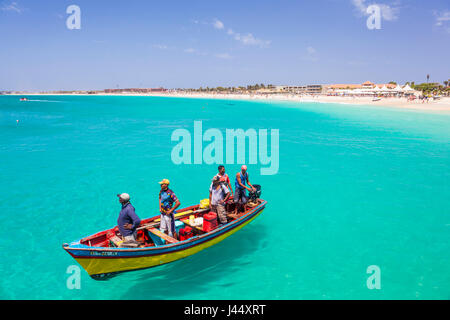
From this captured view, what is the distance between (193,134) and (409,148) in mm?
27643

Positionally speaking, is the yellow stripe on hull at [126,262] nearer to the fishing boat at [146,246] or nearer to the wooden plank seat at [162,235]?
the fishing boat at [146,246]

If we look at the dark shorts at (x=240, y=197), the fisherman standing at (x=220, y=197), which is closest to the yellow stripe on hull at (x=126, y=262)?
the fisherman standing at (x=220, y=197)

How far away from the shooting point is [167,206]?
8.90 m

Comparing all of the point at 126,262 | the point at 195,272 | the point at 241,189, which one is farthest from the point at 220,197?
the point at 126,262

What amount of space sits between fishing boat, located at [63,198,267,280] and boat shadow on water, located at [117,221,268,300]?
439 mm

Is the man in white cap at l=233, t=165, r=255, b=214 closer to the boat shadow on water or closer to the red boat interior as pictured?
the red boat interior

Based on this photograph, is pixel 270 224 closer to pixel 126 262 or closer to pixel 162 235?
pixel 162 235

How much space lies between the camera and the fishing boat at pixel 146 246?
302 inches

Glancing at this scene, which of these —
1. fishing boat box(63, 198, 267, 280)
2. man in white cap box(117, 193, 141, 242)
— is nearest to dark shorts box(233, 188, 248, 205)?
fishing boat box(63, 198, 267, 280)

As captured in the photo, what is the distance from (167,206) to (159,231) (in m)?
1.16

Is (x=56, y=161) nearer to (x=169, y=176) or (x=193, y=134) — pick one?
(x=169, y=176)

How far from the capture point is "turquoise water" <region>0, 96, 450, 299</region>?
348 inches

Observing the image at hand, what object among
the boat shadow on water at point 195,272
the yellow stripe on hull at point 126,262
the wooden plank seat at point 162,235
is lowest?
the boat shadow on water at point 195,272
